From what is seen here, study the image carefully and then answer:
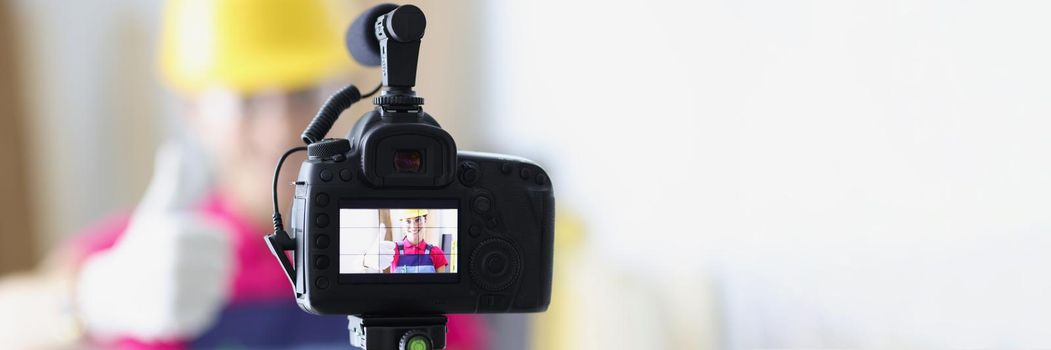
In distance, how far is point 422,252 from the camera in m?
0.68

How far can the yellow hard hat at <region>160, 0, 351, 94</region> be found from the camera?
4.70 feet

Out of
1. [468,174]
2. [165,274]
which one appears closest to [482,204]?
[468,174]

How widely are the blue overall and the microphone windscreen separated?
13 centimetres

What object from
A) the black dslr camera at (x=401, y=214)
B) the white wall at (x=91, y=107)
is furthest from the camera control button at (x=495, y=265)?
the white wall at (x=91, y=107)

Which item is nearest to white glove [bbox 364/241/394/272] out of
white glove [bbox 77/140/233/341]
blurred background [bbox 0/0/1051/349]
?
blurred background [bbox 0/0/1051/349]

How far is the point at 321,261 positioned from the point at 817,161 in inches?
19.5

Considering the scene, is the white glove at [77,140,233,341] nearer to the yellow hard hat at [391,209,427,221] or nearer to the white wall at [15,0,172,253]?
the yellow hard hat at [391,209,427,221]

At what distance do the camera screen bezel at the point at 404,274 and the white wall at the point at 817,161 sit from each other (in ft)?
1.14

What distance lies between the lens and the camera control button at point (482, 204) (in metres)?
0.69

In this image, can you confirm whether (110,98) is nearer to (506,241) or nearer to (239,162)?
(239,162)

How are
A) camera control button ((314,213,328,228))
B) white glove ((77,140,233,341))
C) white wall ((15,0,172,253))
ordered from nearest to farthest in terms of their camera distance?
camera control button ((314,213,328,228)) < white glove ((77,140,233,341)) < white wall ((15,0,172,253))

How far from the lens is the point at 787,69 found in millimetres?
1028

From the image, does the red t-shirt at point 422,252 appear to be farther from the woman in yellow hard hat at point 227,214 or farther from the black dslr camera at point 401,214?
the woman in yellow hard hat at point 227,214

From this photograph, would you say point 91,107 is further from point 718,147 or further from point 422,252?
point 422,252
